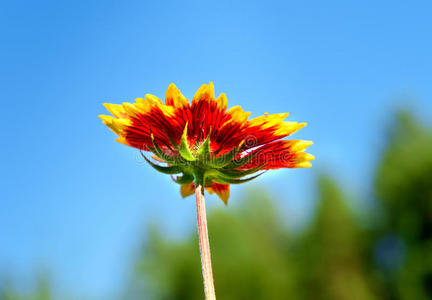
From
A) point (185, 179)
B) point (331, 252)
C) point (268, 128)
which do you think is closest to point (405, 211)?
point (331, 252)

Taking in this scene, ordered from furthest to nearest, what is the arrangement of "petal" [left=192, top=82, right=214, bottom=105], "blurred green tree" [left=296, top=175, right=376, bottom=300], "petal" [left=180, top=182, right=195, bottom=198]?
"blurred green tree" [left=296, top=175, right=376, bottom=300], "petal" [left=180, top=182, right=195, bottom=198], "petal" [left=192, top=82, right=214, bottom=105]

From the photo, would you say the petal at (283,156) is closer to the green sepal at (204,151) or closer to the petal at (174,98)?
the green sepal at (204,151)

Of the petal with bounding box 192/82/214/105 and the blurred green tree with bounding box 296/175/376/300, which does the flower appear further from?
the blurred green tree with bounding box 296/175/376/300

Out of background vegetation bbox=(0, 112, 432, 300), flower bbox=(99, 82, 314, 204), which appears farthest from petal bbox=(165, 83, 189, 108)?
background vegetation bbox=(0, 112, 432, 300)

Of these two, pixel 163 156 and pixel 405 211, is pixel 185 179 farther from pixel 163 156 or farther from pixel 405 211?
pixel 405 211

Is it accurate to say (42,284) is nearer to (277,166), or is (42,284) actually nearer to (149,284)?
(277,166)

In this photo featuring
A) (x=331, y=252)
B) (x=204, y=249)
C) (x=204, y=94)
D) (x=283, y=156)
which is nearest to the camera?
(x=204, y=249)
